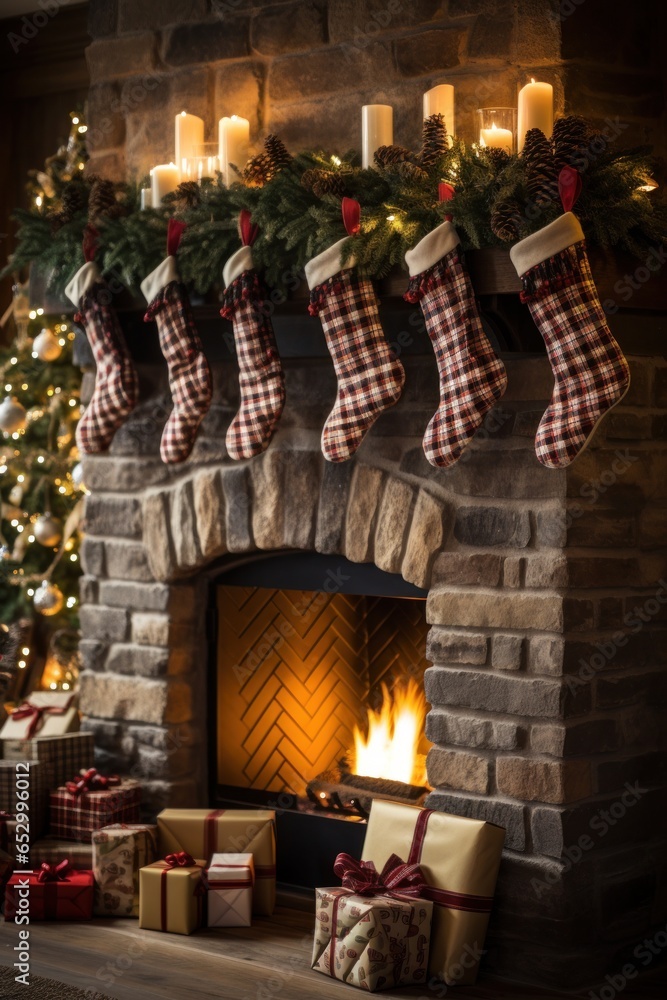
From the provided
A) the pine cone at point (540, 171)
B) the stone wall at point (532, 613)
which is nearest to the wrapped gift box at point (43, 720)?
the stone wall at point (532, 613)

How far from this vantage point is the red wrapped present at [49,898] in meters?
3.66

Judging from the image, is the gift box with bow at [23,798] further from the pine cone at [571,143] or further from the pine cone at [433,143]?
the pine cone at [571,143]

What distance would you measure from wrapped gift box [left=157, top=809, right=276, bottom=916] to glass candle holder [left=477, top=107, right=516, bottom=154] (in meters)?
1.99

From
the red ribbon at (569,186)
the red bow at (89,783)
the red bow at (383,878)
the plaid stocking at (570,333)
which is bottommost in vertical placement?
the red bow at (383,878)

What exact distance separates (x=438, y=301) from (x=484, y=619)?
83 centimetres

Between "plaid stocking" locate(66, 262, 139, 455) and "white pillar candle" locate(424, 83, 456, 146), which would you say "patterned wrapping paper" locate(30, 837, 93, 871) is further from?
"white pillar candle" locate(424, 83, 456, 146)

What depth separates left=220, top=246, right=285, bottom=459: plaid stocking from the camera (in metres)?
3.51

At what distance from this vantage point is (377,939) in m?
3.12

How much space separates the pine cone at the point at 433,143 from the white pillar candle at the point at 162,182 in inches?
33.1

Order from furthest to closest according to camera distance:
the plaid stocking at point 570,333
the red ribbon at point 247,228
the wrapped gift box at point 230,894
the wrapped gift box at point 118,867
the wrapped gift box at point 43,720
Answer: the wrapped gift box at point 43,720 < the wrapped gift box at point 118,867 < the wrapped gift box at point 230,894 < the red ribbon at point 247,228 < the plaid stocking at point 570,333

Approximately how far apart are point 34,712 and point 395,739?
48.2 inches

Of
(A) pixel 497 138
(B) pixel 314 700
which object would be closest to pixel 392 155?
(A) pixel 497 138

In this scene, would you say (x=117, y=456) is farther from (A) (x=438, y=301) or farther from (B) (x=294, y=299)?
(A) (x=438, y=301)

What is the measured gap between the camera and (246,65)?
151 inches
